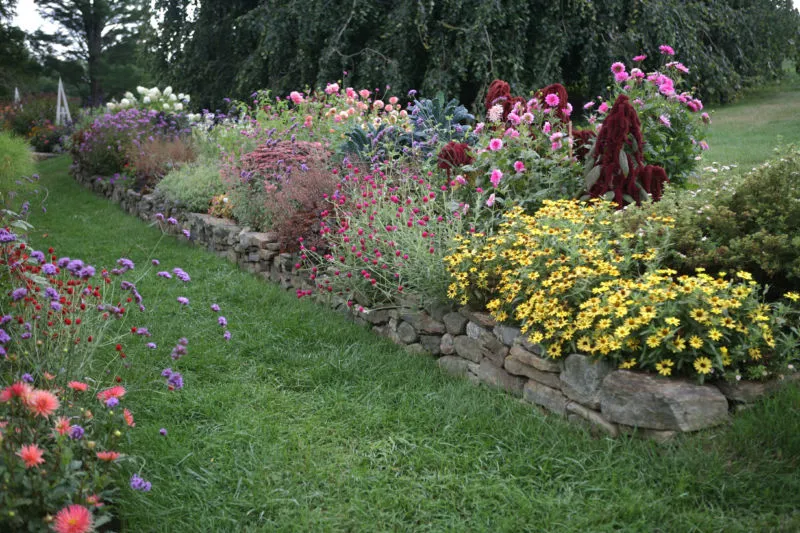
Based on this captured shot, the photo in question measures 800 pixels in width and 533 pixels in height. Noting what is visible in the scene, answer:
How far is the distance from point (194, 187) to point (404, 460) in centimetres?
515

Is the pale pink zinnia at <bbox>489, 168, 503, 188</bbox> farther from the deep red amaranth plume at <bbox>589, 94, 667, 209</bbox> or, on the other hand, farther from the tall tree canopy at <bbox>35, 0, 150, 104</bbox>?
the tall tree canopy at <bbox>35, 0, 150, 104</bbox>

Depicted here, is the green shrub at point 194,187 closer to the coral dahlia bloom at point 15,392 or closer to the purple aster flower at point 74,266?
the purple aster flower at point 74,266

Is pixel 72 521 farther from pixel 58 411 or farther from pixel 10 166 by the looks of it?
pixel 10 166

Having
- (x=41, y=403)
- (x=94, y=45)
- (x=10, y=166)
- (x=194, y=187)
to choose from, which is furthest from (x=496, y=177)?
(x=94, y=45)

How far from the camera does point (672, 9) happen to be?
35.0 feet

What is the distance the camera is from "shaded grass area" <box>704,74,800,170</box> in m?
7.68

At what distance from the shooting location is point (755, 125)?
403 inches

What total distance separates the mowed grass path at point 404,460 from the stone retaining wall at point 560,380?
0.25ft

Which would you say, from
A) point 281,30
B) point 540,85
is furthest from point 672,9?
point 281,30

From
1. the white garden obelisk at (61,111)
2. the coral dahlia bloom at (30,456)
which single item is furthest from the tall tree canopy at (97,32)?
the coral dahlia bloom at (30,456)

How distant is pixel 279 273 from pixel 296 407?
7.22ft

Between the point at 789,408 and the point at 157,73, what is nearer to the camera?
the point at 789,408

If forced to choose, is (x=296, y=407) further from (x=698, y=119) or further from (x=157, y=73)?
(x=157, y=73)

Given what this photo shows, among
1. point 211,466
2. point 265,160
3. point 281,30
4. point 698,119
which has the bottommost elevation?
point 211,466
